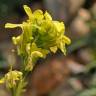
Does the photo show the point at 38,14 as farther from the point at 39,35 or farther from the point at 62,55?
the point at 62,55

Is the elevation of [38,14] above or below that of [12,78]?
above

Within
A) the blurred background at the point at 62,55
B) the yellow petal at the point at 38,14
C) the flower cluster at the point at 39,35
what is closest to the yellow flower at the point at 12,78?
the flower cluster at the point at 39,35

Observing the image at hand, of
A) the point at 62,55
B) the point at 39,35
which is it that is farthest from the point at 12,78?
the point at 62,55

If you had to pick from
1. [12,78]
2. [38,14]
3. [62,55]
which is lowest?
[12,78]

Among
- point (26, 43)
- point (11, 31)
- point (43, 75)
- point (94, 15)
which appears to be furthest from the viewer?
point (11, 31)

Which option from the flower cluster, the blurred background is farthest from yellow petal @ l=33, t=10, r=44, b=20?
the blurred background

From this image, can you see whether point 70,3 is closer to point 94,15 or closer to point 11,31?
point 11,31

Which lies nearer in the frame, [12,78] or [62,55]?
[12,78]

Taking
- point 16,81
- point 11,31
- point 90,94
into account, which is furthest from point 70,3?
point 16,81
